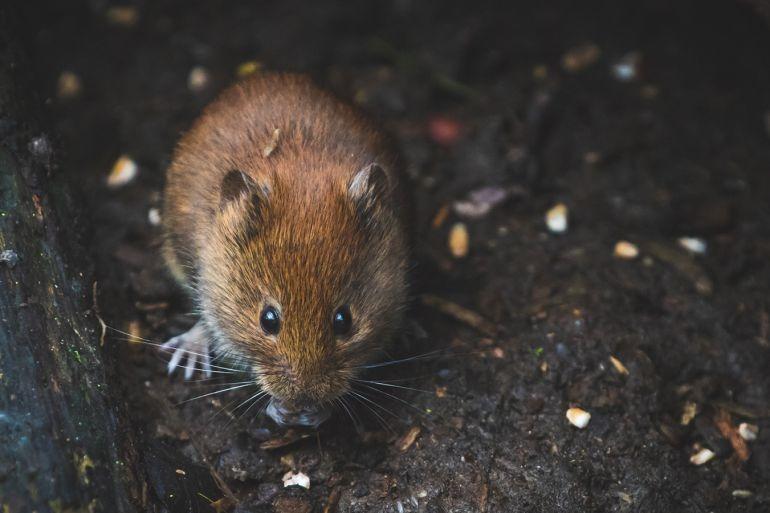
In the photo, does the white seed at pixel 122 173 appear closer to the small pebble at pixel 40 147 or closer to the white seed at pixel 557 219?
the small pebble at pixel 40 147

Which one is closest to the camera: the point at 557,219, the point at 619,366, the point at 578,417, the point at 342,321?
the point at 342,321

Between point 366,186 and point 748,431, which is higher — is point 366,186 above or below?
above

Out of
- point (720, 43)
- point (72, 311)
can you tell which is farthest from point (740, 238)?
point (72, 311)

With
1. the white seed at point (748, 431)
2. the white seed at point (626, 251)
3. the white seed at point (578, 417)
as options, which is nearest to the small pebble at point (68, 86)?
the white seed at point (626, 251)

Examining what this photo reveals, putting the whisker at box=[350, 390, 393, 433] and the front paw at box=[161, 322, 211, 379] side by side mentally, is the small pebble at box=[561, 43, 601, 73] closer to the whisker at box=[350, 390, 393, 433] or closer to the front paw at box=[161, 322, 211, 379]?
the whisker at box=[350, 390, 393, 433]

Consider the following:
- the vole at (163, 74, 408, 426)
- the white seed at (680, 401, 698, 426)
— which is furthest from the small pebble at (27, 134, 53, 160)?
the white seed at (680, 401, 698, 426)

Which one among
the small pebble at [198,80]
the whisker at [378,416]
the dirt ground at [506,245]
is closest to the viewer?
the dirt ground at [506,245]

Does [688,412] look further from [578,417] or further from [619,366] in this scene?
[578,417]

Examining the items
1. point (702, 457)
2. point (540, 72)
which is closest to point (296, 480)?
point (702, 457)
